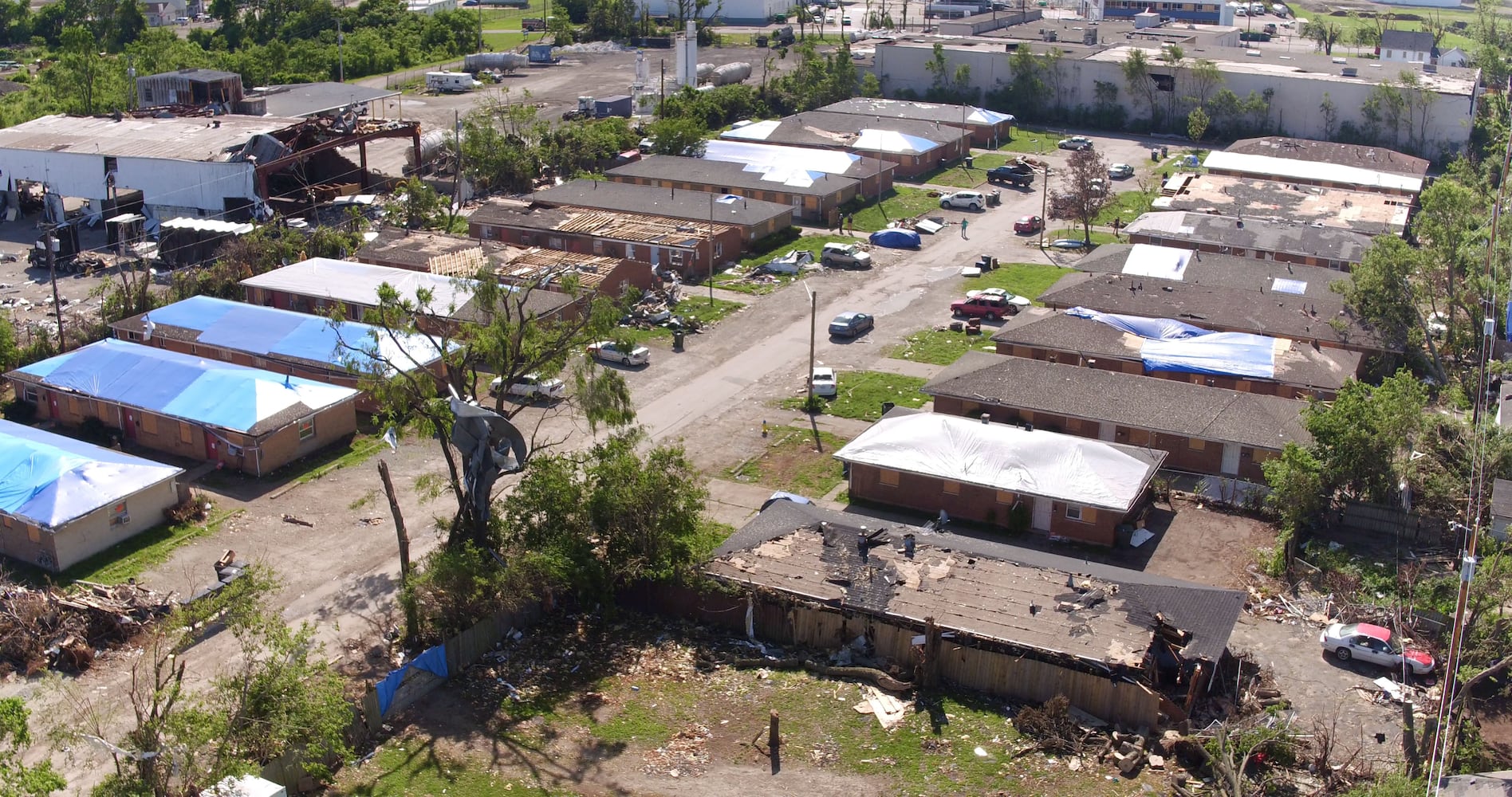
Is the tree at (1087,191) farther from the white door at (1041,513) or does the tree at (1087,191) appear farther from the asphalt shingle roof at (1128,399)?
the white door at (1041,513)

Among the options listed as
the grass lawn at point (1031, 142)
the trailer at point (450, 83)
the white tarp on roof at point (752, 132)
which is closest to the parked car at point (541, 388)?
the white tarp on roof at point (752, 132)

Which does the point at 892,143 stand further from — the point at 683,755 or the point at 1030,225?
the point at 683,755

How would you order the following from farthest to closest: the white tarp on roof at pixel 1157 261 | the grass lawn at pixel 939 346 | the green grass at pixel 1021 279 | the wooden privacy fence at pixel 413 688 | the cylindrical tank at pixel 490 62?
the cylindrical tank at pixel 490 62 < the green grass at pixel 1021 279 < the white tarp on roof at pixel 1157 261 < the grass lawn at pixel 939 346 < the wooden privacy fence at pixel 413 688

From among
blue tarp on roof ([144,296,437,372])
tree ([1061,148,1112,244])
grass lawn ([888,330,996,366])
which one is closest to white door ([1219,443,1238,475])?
grass lawn ([888,330,996,366])

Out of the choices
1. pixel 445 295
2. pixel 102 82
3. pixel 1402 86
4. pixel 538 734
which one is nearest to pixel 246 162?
pixel 445 295

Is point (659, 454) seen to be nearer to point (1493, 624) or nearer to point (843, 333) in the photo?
point (1493, 624)

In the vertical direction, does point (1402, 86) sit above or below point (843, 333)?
above

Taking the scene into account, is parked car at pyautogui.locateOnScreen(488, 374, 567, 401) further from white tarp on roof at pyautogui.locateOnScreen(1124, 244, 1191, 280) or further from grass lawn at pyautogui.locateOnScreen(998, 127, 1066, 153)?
grass lawn at pyautogui.locateOnScreen(998, 127, 1066, 153)
